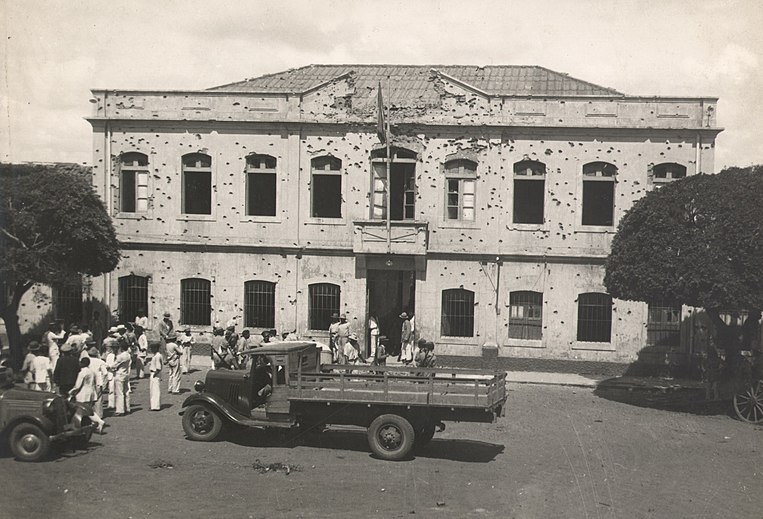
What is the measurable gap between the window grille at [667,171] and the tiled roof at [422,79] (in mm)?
4572

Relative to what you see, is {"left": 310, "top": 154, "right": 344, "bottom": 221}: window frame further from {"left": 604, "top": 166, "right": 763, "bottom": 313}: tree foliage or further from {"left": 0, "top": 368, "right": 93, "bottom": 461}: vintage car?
{"left": 0, "top": 368, "right": 93, "bottom": 461}: vintage car

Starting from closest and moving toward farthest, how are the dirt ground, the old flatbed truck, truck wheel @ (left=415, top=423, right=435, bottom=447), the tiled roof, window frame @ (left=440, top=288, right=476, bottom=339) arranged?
the dirt ground < the old flatbed truck < truck wheel @ (left=415, top=423, right=435, bottom=447) < window frame @ (left=440, top=288, right=476, bottom=339) < the tiled roof

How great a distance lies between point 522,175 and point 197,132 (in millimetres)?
10635

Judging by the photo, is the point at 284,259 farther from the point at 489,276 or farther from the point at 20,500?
the point at 20,500

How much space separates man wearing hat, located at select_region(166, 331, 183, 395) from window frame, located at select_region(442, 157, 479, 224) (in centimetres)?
957

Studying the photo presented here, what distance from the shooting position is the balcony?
882 inches

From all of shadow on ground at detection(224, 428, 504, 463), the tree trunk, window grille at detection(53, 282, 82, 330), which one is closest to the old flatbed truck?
shadow on ground at detection(224, 428, 504, 463)

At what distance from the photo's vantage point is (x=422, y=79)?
2694 cm

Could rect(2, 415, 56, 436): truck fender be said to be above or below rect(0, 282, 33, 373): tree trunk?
below

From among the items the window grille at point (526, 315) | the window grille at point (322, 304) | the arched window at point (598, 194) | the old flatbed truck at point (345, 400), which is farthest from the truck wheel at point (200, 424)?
the arched window at point (598, 194)

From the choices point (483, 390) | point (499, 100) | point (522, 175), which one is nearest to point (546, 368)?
point (522, 175)

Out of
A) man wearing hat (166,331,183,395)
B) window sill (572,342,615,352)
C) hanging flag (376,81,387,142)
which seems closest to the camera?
man wearing hat (166,331,183,395)

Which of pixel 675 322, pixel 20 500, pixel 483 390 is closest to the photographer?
pixel 20 500

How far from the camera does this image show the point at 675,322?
864 inches
